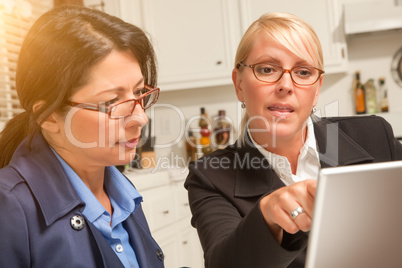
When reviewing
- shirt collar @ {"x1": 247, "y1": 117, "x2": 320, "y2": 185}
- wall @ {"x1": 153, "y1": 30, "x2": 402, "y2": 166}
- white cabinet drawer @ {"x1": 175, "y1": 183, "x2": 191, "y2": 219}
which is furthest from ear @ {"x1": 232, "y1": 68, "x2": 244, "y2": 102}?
wall @ {"x1": 153, "y1": 30, "x2": 402, "y2": 166}

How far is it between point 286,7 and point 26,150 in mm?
2696

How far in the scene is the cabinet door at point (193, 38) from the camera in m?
3.31

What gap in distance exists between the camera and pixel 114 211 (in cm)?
97

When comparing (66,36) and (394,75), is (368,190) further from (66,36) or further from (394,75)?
(394,75)

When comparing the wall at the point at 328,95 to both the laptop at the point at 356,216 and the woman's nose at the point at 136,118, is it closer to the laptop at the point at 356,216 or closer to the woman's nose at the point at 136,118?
the woman's nose at the point at 136,118

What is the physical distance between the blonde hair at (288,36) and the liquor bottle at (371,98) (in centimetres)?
240

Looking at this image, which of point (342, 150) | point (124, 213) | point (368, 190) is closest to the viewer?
point (368, 190)

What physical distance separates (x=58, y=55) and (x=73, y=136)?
16 centimetres

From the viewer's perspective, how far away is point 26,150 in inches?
34.2

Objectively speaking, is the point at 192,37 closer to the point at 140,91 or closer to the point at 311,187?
the point at 140,91

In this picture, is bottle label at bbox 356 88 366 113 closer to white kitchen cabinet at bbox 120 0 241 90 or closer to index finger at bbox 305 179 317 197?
white kitchen cabinet at bbox 120 0 241 90

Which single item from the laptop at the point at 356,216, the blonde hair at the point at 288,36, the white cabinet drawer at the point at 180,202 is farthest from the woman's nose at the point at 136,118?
the white cabinet drawer at the point at 180,202

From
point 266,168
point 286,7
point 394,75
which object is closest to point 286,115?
point 266,168

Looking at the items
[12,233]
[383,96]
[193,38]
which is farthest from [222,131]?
[12,233]
